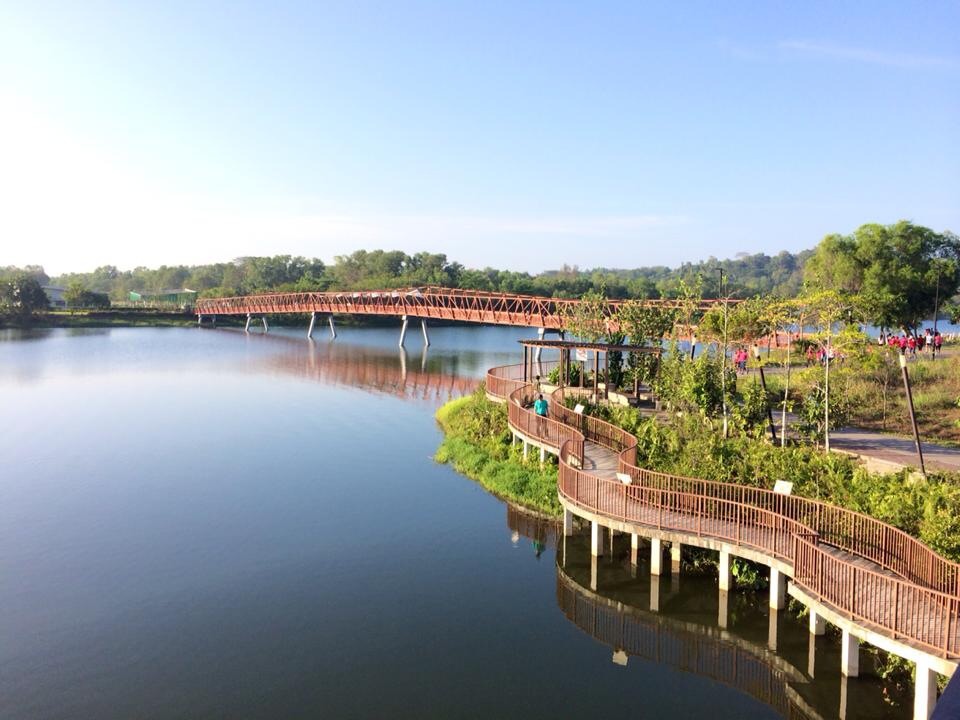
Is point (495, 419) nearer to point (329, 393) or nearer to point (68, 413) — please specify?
point (329, 393)

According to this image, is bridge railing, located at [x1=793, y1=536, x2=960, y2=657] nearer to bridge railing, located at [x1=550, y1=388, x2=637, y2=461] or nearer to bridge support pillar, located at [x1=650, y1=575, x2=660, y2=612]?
bridge support pillar, located at [x1=650, y1=575, x2=660, y2=612]

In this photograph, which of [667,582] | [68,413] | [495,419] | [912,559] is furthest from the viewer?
[68,413]

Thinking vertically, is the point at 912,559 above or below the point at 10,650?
above

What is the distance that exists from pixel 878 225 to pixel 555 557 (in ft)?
143

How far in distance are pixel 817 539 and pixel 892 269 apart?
136 feet

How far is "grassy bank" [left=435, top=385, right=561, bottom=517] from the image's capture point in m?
24.7

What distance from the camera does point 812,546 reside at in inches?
551

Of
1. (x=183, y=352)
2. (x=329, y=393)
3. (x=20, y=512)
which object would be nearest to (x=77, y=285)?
(x=183, y=352)

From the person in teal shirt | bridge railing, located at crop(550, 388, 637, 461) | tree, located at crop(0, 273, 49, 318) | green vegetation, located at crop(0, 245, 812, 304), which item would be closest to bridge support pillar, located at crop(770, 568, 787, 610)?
bridge railing, located at crop(550, 388, 637, 461)

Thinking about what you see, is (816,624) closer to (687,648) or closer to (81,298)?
(687,648)

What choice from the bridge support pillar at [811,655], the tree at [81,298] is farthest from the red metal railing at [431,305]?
the bridge support pillar at [811,655]

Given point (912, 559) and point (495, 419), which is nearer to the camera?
point (912, 559)

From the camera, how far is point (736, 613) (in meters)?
16.4

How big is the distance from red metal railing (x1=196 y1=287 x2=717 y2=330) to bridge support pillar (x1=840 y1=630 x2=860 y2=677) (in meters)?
23.7
